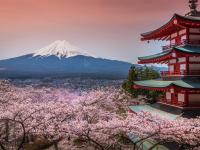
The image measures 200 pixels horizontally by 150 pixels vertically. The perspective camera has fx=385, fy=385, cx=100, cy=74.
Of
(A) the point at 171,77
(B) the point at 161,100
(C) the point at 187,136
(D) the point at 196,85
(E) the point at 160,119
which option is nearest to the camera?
(C) the point at 187,136

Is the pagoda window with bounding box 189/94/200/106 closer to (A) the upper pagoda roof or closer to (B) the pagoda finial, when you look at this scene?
(A) the upper pagoda roof

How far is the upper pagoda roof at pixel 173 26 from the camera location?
986 inches

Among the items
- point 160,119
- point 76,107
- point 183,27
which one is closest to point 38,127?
point 76,107

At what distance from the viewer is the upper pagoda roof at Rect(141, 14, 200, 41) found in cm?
2505

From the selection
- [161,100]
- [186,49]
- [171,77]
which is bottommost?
[161,100]

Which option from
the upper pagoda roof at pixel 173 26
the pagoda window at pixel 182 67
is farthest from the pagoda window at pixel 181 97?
the upper pagoda roof at pixel 173 26

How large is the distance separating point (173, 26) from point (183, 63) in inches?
114

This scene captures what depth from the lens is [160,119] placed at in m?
22.5

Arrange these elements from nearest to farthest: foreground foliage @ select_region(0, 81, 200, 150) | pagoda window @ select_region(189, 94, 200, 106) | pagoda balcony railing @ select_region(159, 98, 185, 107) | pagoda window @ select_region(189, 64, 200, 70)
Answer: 1. foreground foliage @ select_region(0, 81, 200, 150)
2. pagoda window @ select_region(189, 94, 200, 106)
3. pagoda balcony railing @ select_region(159, 98, 185, 107)
4. pagoda window @ select_region(189, 64, 200, 70)

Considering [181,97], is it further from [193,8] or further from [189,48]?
[193,8]

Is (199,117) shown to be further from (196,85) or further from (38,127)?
(38,127)

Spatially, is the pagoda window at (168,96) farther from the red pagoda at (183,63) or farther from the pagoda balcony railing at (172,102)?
the pagoda balcony railing at (172,102)

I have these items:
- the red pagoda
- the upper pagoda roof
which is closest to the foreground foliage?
the red pagoda

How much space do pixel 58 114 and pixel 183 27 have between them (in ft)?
35.5
